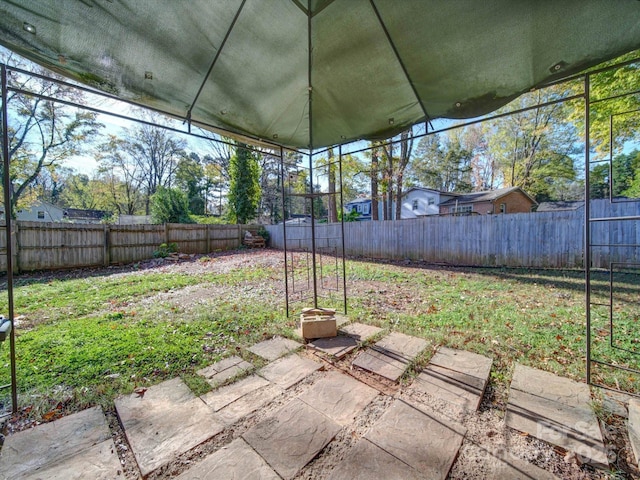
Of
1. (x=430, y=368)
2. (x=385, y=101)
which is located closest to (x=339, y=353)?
(x=430, y=368)

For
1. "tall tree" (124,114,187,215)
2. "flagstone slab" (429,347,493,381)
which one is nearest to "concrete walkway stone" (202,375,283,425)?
"flagstone slab" (429,347,493,381)

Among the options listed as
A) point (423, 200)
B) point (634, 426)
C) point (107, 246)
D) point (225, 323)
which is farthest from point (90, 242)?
point (423, 200)

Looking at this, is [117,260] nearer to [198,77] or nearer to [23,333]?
[23,333]

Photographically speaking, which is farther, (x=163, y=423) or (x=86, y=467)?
(x=163, y=423)

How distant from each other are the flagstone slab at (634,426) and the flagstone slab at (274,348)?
2.26 metres

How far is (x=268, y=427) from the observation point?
1581mm

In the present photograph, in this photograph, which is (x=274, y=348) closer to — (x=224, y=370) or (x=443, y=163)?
(x=224, y=370)

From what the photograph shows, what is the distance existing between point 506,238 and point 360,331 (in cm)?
655

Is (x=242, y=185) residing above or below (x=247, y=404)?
above

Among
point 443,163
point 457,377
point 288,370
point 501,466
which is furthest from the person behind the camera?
point 443,163

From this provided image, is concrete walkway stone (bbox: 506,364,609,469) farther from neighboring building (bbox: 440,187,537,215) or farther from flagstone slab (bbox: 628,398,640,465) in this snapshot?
neighboring building (bbox: 440,187,537,215)

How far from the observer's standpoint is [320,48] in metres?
2.11

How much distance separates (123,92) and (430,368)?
3.28 metres

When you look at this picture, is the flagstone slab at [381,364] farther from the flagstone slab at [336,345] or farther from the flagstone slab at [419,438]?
the flagstone slab at [419,438]
